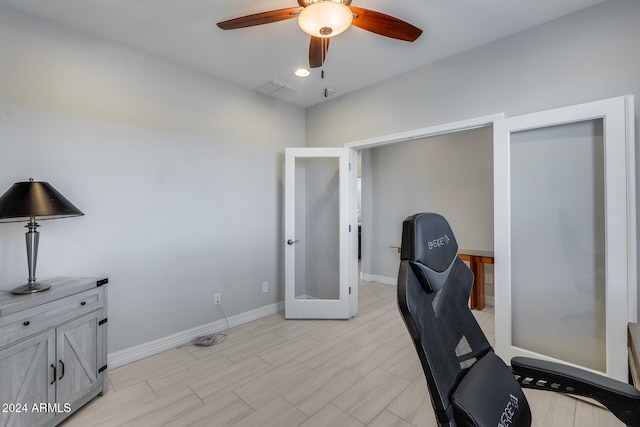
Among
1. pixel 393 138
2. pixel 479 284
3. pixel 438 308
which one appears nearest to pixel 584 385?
pixel 438 308

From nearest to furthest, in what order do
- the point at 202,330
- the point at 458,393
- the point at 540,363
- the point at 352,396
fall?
the point at 458,393 → the point at 540,363 → the point at 352,396 → the point at 202,330

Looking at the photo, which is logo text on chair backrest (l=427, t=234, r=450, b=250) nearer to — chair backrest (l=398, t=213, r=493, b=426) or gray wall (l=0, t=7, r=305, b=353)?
chair backrest (l=398, t=213, r=493, b=426)

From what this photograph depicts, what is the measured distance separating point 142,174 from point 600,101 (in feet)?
11.5

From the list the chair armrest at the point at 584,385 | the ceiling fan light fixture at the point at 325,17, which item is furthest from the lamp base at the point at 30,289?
the chair armrest at the point at 584,385

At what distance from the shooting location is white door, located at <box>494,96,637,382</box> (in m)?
1.83

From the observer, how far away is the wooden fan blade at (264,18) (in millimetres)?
1644

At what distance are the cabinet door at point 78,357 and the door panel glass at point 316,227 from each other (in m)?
2.07

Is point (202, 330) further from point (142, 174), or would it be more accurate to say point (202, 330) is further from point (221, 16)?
point (221, 16)

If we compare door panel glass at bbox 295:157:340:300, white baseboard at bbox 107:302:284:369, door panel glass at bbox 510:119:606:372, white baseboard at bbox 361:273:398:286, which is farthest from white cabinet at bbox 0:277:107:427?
white baseboard at bbox 361:273:398:286

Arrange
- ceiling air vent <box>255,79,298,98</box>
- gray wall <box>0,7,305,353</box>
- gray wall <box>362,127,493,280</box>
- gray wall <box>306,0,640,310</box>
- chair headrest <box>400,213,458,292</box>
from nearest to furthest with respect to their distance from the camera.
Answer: chair headrest <box>400,213,458,292</box> < gray wall <box>306,0,640,310</box> < gray wall <box>0,7,305,353</box> < ceiling air vent <box>255,79,298,98</box> < gray wall <box>362,127,493,280</box>

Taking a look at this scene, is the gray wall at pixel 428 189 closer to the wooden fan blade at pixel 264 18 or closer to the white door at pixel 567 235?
the white door at pixel 567 235

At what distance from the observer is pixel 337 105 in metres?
3.65

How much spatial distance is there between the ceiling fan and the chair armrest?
1.77m

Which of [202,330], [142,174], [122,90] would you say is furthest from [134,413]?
[122,90]
